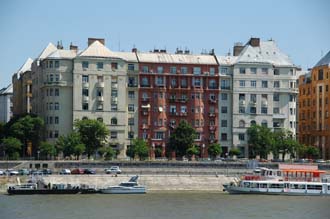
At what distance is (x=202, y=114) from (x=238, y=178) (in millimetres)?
26355

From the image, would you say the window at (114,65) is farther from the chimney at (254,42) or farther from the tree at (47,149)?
the chimney at (254,42)

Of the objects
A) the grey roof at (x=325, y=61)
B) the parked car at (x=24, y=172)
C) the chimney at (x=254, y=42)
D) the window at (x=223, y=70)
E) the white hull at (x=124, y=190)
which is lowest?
the white hull at (x=124, y=190)

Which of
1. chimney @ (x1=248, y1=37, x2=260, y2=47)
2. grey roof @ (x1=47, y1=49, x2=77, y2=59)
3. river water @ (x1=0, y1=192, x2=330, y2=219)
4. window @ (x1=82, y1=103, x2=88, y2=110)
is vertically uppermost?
chimney @ (x1=248, y1=37, x2=260, y2=47)

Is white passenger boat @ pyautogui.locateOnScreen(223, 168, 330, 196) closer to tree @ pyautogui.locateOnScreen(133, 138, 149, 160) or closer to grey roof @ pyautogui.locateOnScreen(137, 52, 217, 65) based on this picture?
tree @ pyautogui.locateOnScreen(133, 138, 149, 160)

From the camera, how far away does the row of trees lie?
129m

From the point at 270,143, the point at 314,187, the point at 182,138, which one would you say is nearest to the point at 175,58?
the point at 182,138

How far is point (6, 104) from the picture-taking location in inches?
6964

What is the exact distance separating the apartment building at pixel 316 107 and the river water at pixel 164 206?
50245mm

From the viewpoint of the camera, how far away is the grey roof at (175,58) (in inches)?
5235

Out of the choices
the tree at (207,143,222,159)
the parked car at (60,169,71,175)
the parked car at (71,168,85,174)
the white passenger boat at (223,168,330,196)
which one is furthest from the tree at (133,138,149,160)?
the white passenger boat at (223,168,330,196)

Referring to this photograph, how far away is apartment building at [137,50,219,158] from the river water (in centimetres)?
3711

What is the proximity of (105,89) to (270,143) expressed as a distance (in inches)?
992

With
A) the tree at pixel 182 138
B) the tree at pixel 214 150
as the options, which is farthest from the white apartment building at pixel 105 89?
the tree at pixel 214 150

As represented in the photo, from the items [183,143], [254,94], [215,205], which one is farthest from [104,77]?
[215,205]
